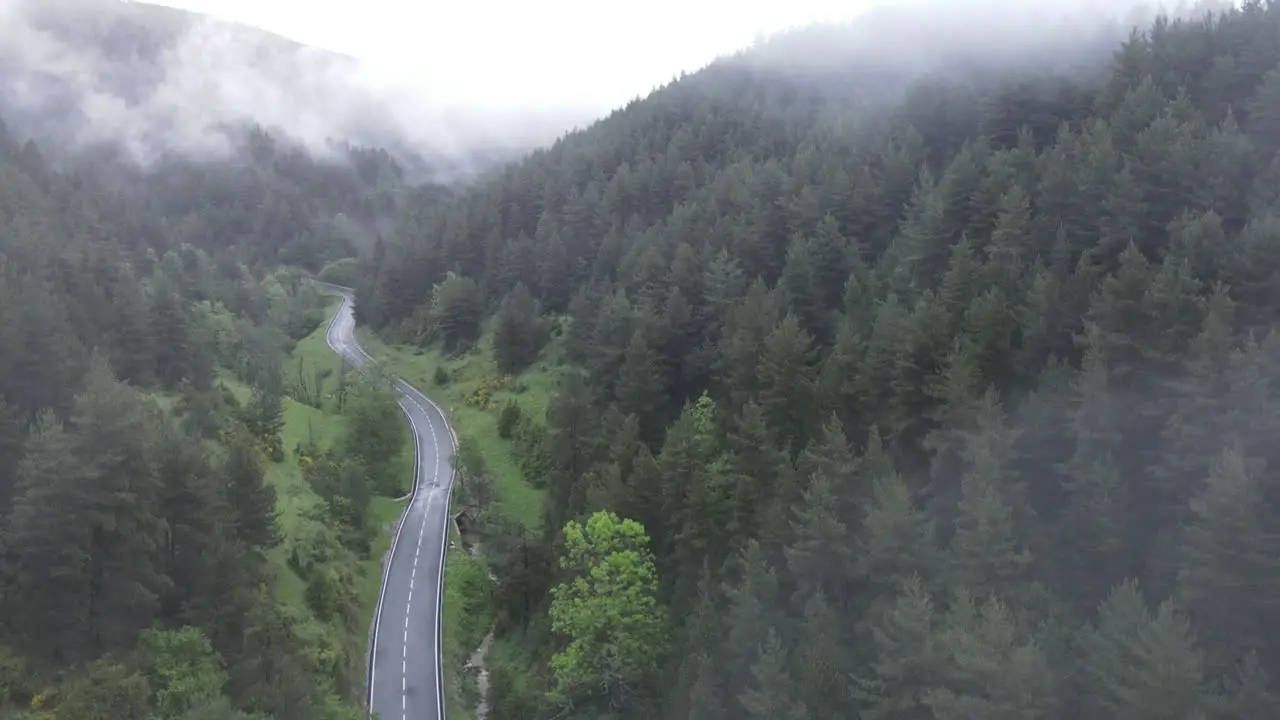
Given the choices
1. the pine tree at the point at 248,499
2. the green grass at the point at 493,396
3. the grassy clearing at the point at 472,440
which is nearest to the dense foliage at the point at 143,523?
the pine tree at the point at 248,499

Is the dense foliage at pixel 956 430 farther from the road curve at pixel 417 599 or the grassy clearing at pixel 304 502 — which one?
the grassy clearing at pixel 304 502

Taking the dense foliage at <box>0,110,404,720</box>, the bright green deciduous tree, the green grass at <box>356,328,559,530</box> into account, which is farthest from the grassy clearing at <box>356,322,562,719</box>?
the bright green deciduous tree

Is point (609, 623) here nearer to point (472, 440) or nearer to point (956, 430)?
point (956, 430)

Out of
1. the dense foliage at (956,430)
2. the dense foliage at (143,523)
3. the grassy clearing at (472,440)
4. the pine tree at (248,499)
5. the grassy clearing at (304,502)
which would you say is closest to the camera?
the dense foliage at (956,430)

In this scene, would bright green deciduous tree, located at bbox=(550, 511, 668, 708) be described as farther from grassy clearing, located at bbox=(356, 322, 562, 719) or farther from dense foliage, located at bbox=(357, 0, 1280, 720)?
grassy clearing, located at bbox=(356, 322, 562, 719)

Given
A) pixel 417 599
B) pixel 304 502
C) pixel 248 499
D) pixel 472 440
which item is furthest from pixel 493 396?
pixel 248 499
